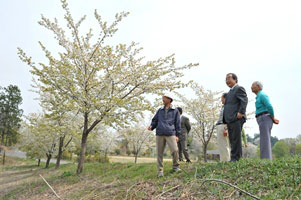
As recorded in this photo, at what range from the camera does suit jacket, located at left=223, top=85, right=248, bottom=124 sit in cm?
441

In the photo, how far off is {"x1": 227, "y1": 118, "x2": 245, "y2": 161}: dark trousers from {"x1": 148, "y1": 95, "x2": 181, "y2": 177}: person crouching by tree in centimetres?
133

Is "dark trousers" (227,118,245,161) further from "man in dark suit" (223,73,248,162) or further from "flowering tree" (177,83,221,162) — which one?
"flowering tree" (177,83,221,162)

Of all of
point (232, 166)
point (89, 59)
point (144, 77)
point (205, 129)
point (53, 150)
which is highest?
point (89, 59)

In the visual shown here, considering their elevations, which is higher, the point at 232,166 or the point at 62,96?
the point at 62,96

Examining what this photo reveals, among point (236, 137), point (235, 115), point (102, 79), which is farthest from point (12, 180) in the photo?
point (235, 115)

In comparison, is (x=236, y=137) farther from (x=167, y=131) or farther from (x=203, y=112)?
(x=203, y=112)

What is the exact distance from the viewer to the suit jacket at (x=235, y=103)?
14.5 feet

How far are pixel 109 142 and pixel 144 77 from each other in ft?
76.6

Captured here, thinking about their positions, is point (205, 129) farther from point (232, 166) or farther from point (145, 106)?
point (232, 166)

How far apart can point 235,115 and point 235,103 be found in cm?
29

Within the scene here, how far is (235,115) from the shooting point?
4.50 metres

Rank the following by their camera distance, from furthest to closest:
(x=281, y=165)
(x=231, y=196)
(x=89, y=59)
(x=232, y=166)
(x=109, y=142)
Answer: (x=109, y=142)
(x=89, y=59)
(x=232, y=166)
(x=281, y=165)
(x=231, y=196)

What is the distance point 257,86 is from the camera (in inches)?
196

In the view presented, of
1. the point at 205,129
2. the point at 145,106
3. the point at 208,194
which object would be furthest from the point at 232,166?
the point at 205,129
